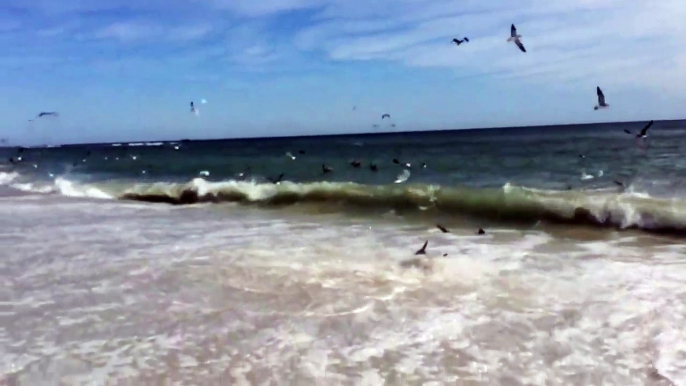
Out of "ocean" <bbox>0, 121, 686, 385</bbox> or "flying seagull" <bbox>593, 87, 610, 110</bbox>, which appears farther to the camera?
"flying seagull" <bbox>593, 87, 610, 110</bbox>

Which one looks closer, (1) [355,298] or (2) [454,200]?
(1) [355,298]

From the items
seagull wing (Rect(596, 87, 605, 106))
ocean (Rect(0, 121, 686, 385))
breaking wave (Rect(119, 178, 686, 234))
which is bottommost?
ocean (Rect(0, 121, 686, 385))

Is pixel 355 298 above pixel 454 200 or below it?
below

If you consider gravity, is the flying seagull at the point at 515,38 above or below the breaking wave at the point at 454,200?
above

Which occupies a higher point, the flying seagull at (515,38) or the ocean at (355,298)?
the flying seagull at (515,38)

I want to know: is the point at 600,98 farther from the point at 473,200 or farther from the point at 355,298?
the point at 355,298

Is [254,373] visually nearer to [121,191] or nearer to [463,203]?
[463,203]

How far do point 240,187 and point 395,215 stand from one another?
769 cm

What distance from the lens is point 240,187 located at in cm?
1983

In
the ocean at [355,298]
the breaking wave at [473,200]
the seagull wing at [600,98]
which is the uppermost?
the seagull wing at [600,98]

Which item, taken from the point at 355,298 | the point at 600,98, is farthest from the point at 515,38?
the point at 355,298

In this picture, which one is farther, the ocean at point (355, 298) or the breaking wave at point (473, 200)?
the breaking wave at point (473, 200)

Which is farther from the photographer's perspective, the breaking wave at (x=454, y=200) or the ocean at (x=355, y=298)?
the breaking wave at (x=454, y=200)

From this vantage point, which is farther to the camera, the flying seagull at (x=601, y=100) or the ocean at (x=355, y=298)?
the flying seagull at (x=601, y=100)
